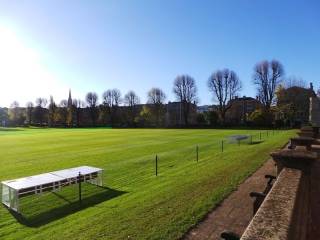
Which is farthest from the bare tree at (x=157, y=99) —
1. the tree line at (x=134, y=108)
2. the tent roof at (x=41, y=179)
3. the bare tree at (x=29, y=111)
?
the tent roof at (x=41, y=179)

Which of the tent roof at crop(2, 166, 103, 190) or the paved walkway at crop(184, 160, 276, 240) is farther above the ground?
the paved walkway at crop(184, 160, 276, 240)

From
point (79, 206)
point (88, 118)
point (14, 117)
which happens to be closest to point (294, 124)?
point (79, 206)

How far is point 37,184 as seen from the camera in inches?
539

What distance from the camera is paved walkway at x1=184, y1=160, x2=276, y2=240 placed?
686cm

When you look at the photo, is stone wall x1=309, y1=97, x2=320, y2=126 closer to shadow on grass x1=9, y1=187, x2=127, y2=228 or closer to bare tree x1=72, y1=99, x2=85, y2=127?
shadow on grass x1=9, y1=187, x2=127, y2=228

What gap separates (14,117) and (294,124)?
140957mm

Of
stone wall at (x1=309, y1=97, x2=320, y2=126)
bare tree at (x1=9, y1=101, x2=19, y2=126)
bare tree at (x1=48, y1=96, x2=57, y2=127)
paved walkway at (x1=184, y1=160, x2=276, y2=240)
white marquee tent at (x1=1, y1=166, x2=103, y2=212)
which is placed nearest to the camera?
paved walkway at (x1=184, y1=160, x2=276, y2=240)

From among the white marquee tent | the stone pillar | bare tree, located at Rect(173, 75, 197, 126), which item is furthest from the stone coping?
bare tree, located at Rect(173, 75, 197, 126)

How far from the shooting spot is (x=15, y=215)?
1252 centimetres

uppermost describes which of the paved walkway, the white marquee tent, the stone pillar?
the stone pillar

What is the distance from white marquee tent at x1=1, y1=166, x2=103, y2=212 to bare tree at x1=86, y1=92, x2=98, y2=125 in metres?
128

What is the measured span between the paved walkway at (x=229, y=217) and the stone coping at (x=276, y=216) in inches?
105

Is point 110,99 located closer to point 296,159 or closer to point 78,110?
point 78,110

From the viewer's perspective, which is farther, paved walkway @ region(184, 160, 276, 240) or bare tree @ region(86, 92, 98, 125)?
bare tree @ region(86, 92, 98, 125)
